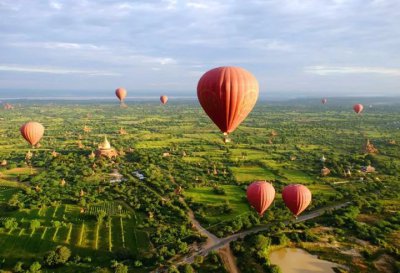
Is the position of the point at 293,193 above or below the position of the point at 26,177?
above

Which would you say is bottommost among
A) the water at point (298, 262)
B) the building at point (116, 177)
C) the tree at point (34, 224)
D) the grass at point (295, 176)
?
the water at point (298, 262)

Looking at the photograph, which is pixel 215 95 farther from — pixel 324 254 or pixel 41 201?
pixel 41 201

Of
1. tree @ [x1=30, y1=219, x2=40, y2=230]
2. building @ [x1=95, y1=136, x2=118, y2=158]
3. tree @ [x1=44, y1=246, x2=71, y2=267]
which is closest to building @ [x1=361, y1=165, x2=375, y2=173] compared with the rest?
building @ [x1=95, y1=136, x2=118, y2=158]

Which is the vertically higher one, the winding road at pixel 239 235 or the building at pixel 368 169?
the building at pixel 368 169

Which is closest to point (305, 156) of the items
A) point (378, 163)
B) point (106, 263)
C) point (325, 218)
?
point (378, 163)

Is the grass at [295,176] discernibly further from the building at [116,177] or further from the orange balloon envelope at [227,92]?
the orange balloon envelope at [227,92]

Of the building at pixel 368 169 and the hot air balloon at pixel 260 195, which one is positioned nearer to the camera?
the hot air balloon at pixel 260 195

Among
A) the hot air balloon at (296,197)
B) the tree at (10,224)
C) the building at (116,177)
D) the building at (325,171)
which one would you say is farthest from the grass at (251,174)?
the tree at (10,224)

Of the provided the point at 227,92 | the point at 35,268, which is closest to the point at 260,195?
the point at 227,92
